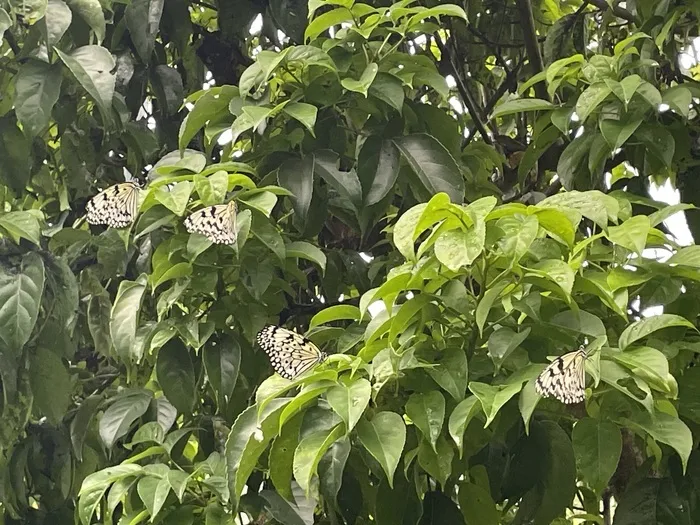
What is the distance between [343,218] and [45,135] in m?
0.51

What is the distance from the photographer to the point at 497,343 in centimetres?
68

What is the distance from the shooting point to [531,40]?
1281 millimetres

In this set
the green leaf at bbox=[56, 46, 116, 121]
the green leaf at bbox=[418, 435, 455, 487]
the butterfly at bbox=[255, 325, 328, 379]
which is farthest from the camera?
the green leaf at bbox=[56, 46, 116, 121]

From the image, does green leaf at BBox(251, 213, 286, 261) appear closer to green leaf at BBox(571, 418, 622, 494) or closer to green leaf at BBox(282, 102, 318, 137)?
green leaf at BBox(282, 102, 318, 137)

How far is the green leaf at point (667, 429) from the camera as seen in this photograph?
61cm

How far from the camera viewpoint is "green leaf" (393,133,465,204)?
96 cm

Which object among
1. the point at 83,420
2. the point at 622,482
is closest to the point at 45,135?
the point at 83,420

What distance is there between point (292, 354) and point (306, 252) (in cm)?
16

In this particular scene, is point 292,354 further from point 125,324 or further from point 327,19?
point 327,19

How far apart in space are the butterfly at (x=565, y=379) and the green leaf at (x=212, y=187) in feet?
1.28

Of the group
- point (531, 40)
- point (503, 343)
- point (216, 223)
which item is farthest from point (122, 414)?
point (531, 40)

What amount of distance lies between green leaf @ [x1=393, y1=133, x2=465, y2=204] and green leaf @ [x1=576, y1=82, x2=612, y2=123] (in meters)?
0.16

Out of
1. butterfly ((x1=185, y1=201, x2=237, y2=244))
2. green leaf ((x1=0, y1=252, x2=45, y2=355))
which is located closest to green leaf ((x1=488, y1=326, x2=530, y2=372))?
butterfly ((x1=185, y1=201, x2=237, y2=244))

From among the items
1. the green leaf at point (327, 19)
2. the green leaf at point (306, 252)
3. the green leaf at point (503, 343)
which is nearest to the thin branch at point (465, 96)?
the green leaf at point (327, 19)
